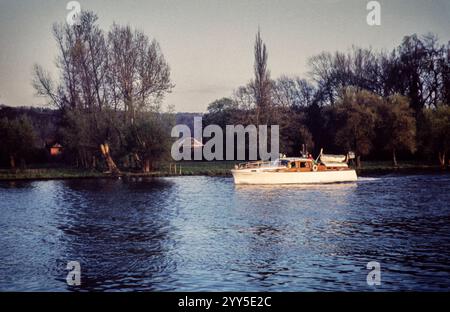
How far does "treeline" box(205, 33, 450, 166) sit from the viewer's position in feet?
202

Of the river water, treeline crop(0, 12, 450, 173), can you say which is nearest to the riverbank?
treeline crop(0, 12, 450, 173)

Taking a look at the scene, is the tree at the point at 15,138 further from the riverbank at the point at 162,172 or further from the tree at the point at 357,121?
the tree at the point at 357,121

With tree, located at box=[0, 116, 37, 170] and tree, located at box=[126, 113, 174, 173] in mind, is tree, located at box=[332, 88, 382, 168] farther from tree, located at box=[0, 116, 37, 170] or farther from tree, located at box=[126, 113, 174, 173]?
tree, located at box=[0, 116, 37, 170]

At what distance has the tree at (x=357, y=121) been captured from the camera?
61.3 meters

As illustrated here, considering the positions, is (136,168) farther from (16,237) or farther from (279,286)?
(279,286)

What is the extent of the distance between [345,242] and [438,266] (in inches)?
172

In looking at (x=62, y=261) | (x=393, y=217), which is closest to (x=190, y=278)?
(x=62, y=261)

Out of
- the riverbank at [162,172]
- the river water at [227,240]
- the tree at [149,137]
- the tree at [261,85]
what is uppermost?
the tree at [261,85]

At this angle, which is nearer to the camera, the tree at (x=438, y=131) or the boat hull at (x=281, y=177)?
the boat hull at (x=281, y=177)

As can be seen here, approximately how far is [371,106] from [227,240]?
1828 inches

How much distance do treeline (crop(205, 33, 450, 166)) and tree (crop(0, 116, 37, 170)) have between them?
87.3 feet

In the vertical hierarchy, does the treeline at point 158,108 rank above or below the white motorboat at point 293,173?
above

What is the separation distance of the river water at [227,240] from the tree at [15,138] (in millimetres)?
28294

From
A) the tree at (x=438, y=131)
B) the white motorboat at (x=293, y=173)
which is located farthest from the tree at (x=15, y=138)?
the tree at (x=438, y=131)
